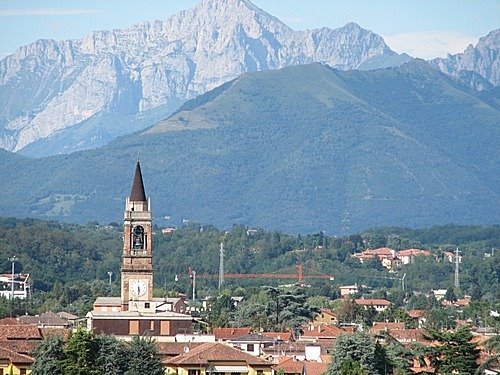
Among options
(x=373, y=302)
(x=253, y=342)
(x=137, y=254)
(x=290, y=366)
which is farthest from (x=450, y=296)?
(x=290, y=366)

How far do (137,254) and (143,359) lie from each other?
23348mm

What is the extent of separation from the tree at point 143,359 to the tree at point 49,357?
6.63ft

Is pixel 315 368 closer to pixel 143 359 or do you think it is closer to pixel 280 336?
pixel 143 359

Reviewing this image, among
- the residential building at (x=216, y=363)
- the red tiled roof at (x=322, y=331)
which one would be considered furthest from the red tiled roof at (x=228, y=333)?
the residential building at (x=216, y=363)

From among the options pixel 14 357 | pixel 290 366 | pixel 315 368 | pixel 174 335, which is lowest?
pixel 315 368

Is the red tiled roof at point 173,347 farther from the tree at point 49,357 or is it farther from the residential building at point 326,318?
the residential building at point 326,318

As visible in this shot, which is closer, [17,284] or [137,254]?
[137,254]

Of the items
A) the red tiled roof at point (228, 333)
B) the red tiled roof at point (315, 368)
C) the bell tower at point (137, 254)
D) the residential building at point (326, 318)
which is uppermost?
the bell tower at point (137, 254)

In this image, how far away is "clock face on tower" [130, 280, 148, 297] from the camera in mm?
85738

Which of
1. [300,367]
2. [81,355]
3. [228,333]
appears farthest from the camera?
[228,333]

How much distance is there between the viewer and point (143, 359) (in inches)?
2512

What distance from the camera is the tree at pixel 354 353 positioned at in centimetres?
6581

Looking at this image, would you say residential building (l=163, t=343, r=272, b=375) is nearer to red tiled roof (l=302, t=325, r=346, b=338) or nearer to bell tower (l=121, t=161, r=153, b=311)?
bell tower (l=121, t=161, r=153, b=311)

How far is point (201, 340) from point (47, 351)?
1488 centimetres
